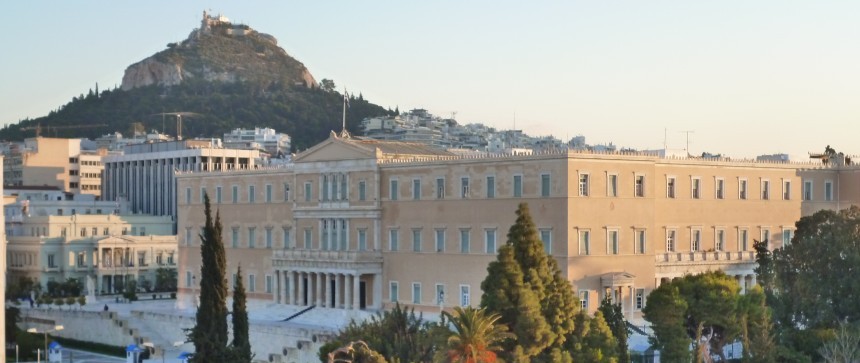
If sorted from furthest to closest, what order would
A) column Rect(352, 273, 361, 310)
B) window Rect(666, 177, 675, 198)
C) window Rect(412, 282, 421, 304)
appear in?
1. column Rect(352, 273, 361, 310)
2. window Rect(412, 282, 421, 304)
3. window Rect(666, 177, 675, 198)

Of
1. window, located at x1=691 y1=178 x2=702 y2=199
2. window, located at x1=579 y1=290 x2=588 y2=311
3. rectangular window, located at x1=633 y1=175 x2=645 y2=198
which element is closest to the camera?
window, located at x1=579 y1=290 x2=588 y2=311

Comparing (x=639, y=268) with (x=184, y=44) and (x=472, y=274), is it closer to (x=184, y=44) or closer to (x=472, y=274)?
(x=472, y=274)

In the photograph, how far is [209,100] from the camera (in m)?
175

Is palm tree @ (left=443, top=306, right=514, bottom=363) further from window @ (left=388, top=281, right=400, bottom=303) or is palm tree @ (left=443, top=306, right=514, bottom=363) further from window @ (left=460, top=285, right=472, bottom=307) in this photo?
window @ (left=388, top=281, right=400, bottom=303)

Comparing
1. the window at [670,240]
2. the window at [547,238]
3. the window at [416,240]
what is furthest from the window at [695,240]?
the window at [416,240]

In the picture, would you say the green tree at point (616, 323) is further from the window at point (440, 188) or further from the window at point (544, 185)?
the window at point (440, 188)

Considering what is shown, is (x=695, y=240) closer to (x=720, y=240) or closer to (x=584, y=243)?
(x=720, y=240)

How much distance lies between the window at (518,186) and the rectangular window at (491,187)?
1273 mm

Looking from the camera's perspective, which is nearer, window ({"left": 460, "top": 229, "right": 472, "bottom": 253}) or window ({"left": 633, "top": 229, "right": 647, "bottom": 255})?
window ({"left": 633, "top": 229, "right": 647, "bottom": 255})

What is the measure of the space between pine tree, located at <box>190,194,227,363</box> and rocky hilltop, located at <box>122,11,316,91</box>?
13648 centimetres

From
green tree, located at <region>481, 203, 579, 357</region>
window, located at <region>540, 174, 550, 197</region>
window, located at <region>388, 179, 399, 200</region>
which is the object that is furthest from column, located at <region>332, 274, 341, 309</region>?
green tree, located at <region>481, 203, 579, 357</region>

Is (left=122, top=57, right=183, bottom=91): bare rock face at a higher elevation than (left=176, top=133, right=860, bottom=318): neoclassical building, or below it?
higher

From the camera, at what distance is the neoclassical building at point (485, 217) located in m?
54.7

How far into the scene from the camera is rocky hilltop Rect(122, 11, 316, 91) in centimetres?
17950
